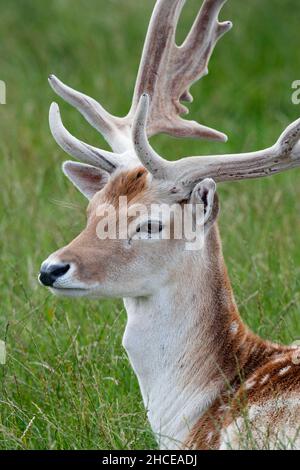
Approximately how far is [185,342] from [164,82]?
1203mm

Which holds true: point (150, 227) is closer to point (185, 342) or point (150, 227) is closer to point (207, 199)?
point (207, 199)

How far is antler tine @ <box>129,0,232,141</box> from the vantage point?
5055 mm

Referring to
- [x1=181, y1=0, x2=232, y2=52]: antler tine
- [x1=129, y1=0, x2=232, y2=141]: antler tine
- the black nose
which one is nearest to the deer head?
the black nose

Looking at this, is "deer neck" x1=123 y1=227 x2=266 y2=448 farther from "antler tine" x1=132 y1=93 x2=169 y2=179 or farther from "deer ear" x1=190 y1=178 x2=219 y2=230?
"antler tine" x1=132 y1=93 x2=169 y2=179

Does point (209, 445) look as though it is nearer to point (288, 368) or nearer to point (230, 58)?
point (288, 368)

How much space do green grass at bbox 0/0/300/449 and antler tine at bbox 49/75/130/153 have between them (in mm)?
328

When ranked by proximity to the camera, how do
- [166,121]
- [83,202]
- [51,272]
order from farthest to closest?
[83,202] < [166,121] < [51,272]

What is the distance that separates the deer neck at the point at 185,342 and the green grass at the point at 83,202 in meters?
0.13

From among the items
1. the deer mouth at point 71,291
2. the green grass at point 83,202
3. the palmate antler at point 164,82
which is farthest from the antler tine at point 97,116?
the deer mouth at point 71,291

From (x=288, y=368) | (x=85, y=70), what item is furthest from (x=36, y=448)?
(x=85, y=70)

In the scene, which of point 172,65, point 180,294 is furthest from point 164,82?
point 180,294

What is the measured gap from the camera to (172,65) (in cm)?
520
